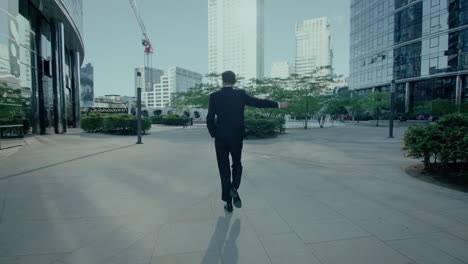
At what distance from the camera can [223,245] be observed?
2467mm

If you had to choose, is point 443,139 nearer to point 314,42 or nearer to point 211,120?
point 211,120

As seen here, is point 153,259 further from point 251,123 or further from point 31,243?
point 251,123

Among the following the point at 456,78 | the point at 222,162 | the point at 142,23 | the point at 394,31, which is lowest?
the point at 222,162

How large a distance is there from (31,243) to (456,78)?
52.9 m

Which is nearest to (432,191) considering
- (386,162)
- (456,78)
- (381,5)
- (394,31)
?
(386,162)

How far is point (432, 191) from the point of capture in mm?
4215

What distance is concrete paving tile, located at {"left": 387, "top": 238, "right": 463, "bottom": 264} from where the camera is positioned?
2168 mm

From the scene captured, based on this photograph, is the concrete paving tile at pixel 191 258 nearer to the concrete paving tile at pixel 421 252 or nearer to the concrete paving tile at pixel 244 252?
the concrete paving tile at pixel 244 252

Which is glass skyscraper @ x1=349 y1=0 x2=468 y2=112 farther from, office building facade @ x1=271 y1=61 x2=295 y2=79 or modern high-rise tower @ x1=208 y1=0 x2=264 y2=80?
office building facade @ x1=271 y1=61 x2=295 y2=79

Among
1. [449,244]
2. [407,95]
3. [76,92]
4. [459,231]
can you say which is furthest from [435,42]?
[76,92]

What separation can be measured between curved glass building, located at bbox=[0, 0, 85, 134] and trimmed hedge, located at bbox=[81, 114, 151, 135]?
2.10 meters

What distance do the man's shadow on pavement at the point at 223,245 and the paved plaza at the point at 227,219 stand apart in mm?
12

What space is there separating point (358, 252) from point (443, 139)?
4.09 meters

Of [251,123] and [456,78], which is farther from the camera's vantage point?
[456,78]
